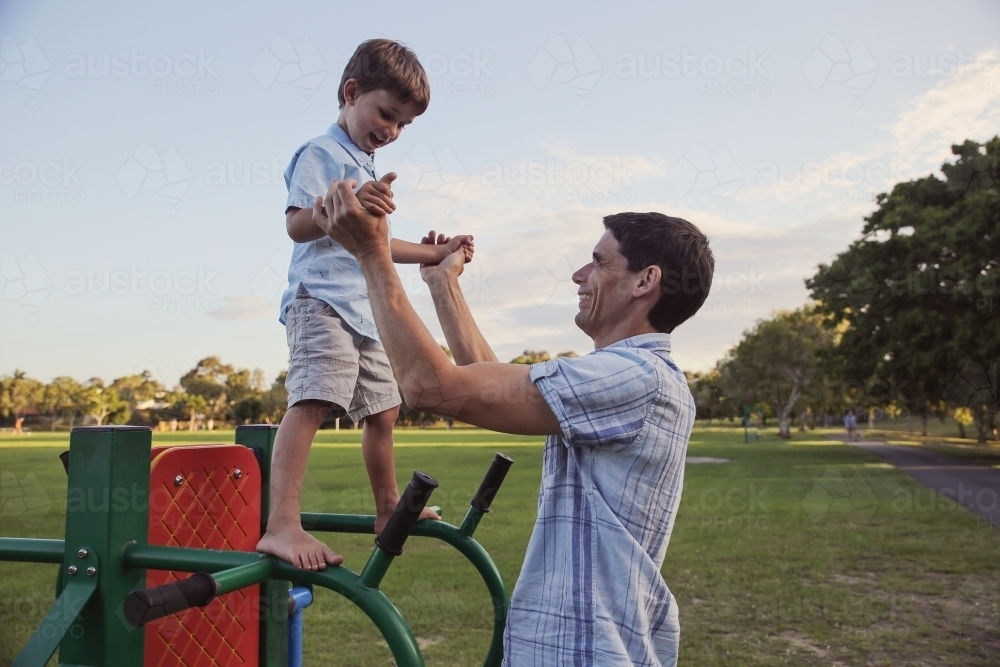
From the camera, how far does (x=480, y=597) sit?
5.93 metres

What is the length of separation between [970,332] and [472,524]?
63.1 feet

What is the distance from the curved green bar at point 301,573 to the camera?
1.58 m

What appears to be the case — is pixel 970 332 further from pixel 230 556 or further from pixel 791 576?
pixel 230 556

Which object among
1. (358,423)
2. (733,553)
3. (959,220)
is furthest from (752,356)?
(358,423)

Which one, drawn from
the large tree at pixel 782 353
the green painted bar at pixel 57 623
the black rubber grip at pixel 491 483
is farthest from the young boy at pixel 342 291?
the large tree at pixel 782 353

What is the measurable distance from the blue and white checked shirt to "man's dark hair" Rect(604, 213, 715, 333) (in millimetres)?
184

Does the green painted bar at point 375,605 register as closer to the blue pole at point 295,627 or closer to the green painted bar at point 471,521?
the green painted bar at point 471,521

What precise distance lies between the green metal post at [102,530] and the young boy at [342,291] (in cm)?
46

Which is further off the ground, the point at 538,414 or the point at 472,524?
the point at 538,414

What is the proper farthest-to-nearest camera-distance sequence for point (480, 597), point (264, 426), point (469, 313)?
point (480, 597), point (264, 426), point (469, 313)

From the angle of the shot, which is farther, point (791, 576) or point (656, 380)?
point (791, 576)

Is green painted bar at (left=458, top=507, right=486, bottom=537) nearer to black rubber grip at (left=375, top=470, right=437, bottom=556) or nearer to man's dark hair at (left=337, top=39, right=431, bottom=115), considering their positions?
black rubber grip at (left=375, top=470, right=437, bottom=556)

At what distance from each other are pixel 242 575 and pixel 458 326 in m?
0.83

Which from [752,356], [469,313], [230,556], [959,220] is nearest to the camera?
[230,556]
